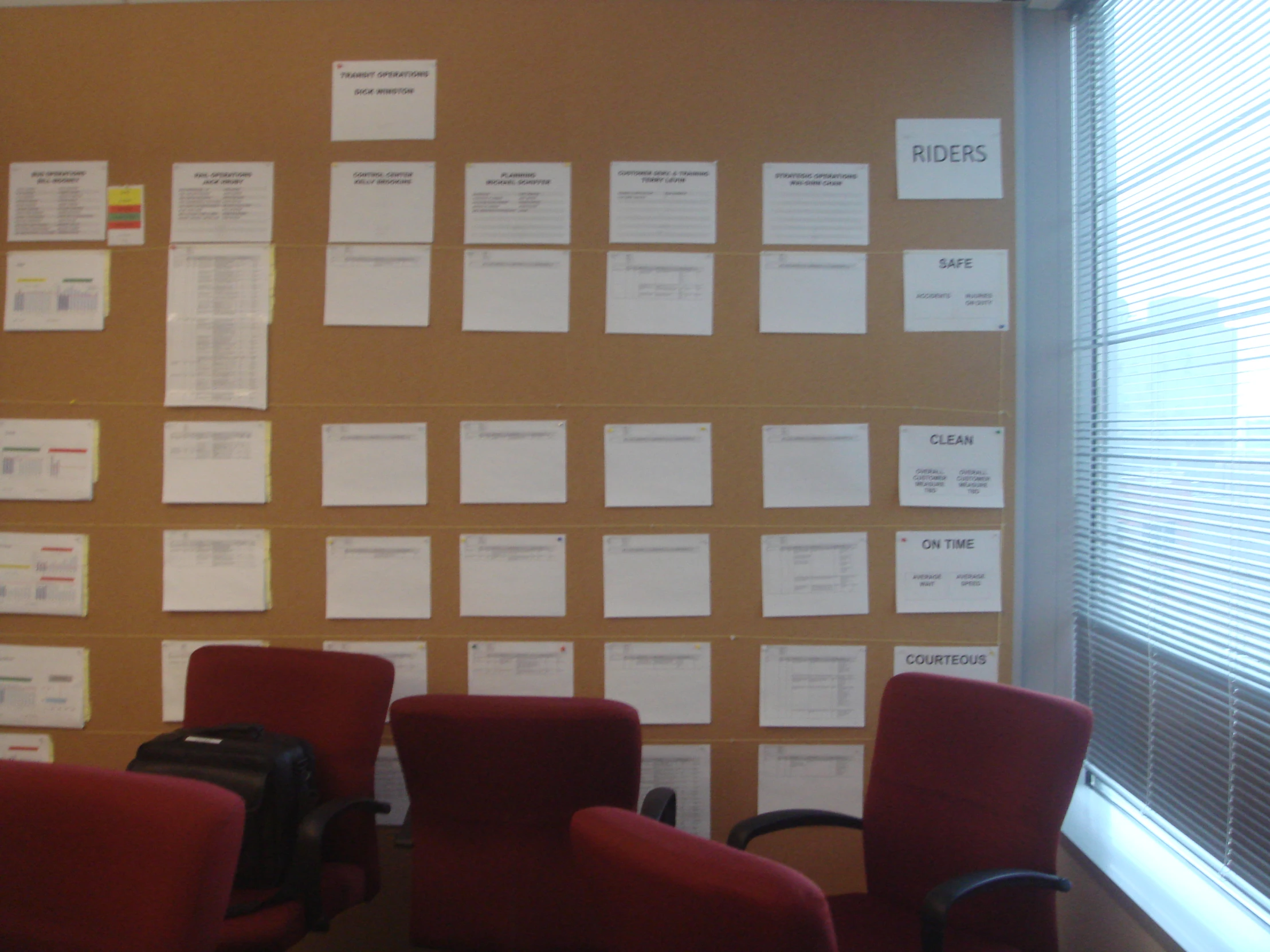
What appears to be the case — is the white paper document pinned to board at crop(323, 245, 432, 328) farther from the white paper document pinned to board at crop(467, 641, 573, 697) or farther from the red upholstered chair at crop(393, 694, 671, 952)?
the red upholstered chair at crop(393, 694, 671, 952)

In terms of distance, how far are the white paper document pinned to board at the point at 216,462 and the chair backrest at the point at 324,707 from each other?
45cm

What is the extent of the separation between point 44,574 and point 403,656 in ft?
3.51

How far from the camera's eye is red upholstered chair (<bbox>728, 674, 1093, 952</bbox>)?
57.5 inches

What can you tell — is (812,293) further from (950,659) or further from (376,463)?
(376,463)

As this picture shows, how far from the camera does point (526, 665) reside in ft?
6.75

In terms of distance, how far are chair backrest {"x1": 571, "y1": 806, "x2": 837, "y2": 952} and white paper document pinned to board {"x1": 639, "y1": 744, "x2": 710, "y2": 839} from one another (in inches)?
41.9

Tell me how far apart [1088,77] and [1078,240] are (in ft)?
1.45

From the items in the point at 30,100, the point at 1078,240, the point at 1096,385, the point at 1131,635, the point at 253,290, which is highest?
the point at 30,100

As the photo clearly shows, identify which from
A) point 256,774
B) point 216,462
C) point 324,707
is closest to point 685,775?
point 324,707

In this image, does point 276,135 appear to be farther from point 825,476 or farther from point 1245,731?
point 1245,731

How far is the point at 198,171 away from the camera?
6.81ft

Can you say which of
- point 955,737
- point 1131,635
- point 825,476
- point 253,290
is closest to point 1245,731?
point 1131,635

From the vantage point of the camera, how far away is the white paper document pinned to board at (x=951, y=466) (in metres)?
2.05

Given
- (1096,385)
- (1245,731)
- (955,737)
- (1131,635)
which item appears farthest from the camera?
(1096,385)
